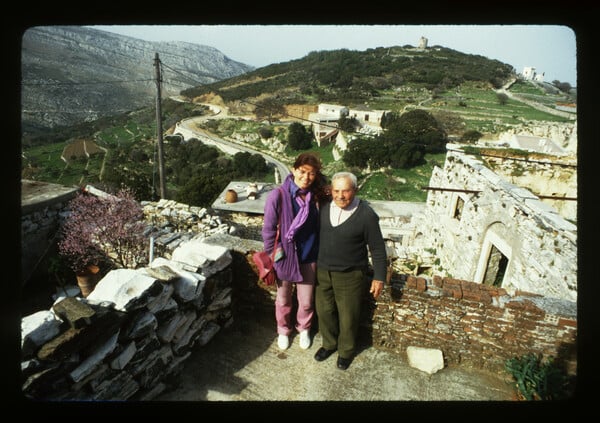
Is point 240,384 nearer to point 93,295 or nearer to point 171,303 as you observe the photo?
point 171,303

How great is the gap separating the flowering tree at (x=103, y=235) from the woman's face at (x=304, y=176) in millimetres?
3941

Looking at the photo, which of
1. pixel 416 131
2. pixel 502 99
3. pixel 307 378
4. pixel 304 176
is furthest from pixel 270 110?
pixel 307 378

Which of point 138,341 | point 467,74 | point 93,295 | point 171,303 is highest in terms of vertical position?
point 467,74

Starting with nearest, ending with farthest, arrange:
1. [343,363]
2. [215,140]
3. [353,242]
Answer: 1. [353,242]
2. [343,363]
3. [215,140]

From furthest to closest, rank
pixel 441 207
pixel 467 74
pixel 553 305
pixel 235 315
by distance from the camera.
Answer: pixel 467 74
pixel 441 207
pixel 235 315
pixel 553 305

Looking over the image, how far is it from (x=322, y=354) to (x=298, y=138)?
43.7 metres

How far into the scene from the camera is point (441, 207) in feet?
32.7

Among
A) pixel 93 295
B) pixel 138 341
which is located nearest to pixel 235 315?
pixel 138 341

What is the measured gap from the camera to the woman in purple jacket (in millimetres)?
2686

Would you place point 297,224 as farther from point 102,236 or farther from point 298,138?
point 298,138

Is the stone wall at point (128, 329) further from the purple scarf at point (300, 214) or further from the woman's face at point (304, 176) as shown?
the woman's face at point (304, 176)

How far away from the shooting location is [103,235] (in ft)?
17.3

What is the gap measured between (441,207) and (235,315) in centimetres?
833

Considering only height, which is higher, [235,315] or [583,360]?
[583,360]
